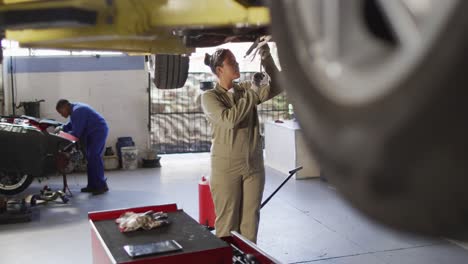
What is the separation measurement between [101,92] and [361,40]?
8.37 m

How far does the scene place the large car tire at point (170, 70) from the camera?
4.12m

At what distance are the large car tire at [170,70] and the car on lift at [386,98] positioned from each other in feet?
10.2

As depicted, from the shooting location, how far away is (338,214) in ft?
18.8

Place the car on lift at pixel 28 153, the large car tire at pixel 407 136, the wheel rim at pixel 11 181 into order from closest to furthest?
the large car tire at pixel 407 136
the car on lift at pixel 28 153
the wheel rim at pixel 11 181

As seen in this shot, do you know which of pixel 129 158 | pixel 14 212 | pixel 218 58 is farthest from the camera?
pixel 129 158

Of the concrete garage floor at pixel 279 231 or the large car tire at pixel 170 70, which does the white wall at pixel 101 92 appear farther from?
the large car tire at pixel 170 70

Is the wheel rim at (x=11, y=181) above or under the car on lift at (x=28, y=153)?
under

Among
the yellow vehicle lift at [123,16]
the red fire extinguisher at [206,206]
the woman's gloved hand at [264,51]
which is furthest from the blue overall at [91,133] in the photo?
the yellow vehicle lift at [123,16]

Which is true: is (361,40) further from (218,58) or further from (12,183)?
(12,183)

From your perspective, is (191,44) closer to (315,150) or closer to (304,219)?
(315,150)

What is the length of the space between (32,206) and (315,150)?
5859 mm

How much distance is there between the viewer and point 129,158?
859 cm

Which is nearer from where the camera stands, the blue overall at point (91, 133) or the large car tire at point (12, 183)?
the large car tire at point (12, 183)

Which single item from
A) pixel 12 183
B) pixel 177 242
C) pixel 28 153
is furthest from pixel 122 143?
pixel 177 242
